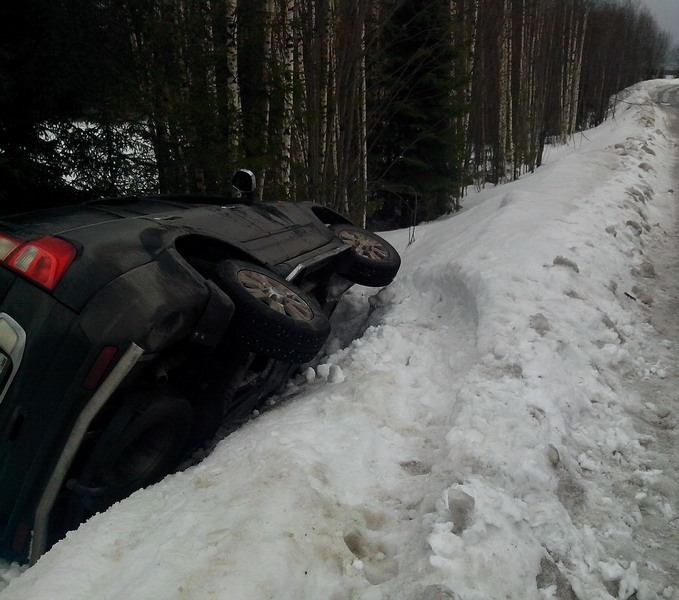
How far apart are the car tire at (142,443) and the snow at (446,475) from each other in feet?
0.52

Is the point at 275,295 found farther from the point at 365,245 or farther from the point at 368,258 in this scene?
the point at 365,245

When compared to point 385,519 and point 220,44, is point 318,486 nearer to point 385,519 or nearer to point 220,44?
point 385,519

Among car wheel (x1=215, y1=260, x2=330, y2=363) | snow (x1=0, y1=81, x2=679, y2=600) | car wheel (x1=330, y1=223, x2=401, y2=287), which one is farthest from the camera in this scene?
car wheel (x1=330, y1=223, x2=401, y2=287)

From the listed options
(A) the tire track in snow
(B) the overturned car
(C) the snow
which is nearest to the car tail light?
(B) the overturned car

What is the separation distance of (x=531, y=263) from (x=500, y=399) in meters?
2.01

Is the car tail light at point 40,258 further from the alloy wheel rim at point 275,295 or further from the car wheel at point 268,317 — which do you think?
the alloy wheel rim at point 275,295

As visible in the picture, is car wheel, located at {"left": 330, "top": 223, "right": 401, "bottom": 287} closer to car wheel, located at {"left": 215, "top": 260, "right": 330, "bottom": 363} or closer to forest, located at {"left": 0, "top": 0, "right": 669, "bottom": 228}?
car wheel, located at {"left": 215, "top": 260, "right": 330, "bottom": 363}

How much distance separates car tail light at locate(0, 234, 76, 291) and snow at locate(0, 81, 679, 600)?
101 centimetres

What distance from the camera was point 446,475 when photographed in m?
2.33

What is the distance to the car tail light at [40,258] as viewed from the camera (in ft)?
7.48

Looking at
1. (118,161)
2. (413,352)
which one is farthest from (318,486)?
(118,161)

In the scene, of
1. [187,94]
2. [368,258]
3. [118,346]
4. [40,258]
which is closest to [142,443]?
[118,346]

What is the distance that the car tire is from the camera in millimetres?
2271

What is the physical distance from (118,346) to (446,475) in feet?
4.89
